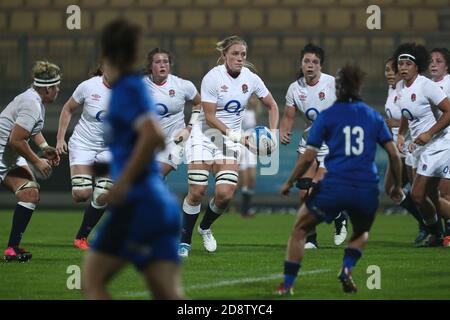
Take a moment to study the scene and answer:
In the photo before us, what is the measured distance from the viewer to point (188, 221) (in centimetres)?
1242

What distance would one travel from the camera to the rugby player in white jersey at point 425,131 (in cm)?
1306

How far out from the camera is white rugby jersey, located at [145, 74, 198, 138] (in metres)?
12.8

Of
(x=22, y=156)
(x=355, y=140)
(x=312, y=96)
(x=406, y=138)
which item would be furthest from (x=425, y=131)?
(x=22, y=156)

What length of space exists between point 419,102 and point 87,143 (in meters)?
4.39

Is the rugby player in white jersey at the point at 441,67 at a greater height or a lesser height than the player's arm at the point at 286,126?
greater

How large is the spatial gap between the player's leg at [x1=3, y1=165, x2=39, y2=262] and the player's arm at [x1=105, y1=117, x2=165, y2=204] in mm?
6080

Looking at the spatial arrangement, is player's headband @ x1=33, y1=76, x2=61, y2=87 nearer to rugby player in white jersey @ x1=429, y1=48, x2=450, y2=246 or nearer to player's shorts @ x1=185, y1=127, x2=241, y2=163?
player's shorts @ x1=185, y1=127, x2=241, y2=163

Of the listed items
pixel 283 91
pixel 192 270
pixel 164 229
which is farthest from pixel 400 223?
pixel 164 229

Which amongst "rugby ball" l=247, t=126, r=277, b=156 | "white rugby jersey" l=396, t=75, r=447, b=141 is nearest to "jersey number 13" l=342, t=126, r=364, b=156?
"rugby ball" l=247, t=126, r=277, b=156

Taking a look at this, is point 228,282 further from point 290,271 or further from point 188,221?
point 188,221

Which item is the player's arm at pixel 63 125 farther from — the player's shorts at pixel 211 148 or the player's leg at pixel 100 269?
the player's leg at pixel 100 269

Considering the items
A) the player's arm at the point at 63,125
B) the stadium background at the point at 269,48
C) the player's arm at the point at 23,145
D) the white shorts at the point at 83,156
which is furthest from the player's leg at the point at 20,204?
the stadium background at the point at 269,48

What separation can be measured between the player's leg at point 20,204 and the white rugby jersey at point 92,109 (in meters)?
1.71
